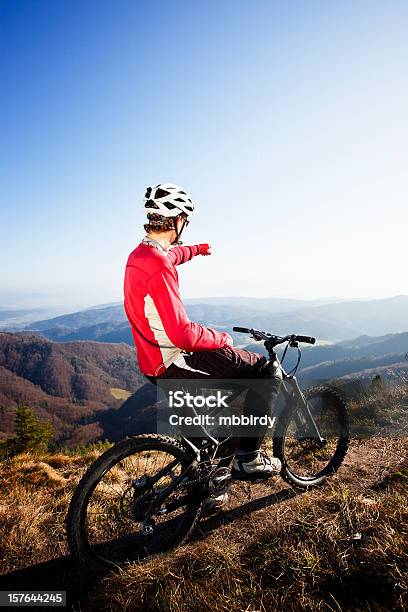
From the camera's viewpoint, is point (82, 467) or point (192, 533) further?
point (82, 467)

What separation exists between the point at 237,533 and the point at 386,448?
12.1 ft

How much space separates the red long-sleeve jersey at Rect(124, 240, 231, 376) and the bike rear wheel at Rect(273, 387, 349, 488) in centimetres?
205

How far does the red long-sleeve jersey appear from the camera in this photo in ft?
11.3

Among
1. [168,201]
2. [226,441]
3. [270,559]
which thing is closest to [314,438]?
[226,441]

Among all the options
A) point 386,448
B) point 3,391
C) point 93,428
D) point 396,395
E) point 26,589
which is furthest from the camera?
point 3,391

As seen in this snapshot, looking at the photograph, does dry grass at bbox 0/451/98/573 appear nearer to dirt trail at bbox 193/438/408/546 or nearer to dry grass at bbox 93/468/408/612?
dry grass at bbox 93/468/408/612

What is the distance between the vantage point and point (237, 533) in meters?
4.08

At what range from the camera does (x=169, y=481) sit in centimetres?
401

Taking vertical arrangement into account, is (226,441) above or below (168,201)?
below

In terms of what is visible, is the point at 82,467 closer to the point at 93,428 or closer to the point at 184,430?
the point at 184,430

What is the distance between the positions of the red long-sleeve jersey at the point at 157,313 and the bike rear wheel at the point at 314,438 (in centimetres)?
205

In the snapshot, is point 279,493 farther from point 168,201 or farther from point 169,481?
point 168,201

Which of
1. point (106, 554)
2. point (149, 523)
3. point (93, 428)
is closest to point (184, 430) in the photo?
point (149, 523)

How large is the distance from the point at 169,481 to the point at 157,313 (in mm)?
2068
